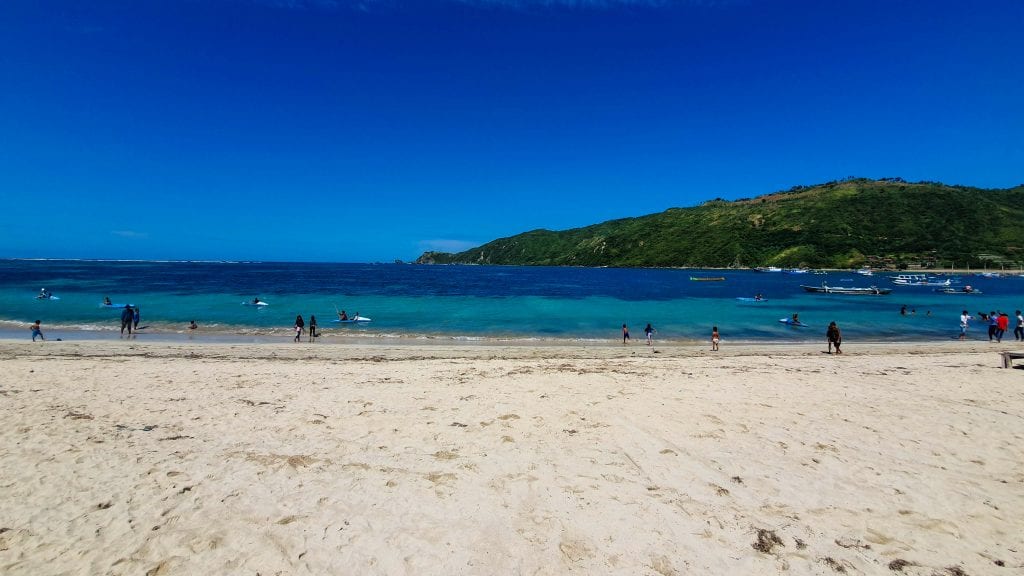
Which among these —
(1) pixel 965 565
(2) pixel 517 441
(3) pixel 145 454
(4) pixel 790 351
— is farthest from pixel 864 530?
(4) pixel 790 351

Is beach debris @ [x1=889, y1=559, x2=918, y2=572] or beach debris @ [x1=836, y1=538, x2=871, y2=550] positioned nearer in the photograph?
beach debris @ [x1=889, y1=559, x2=918, y2=572]

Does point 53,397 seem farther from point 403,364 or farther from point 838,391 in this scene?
point 838,391

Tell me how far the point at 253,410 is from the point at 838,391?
1432 centimetres

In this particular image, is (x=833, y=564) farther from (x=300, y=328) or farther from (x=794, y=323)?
(x=794, y=323)

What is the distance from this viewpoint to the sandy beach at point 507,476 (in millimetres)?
4965

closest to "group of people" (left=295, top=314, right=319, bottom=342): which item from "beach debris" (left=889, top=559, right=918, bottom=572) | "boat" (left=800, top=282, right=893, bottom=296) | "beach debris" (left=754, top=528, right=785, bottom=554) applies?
"beach debris" (left=754, top=528, right=785, bottom=554)

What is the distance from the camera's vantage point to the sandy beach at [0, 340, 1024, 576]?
195 inches

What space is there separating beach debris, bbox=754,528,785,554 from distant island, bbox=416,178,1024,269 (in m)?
168

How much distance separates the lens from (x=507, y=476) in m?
6.79

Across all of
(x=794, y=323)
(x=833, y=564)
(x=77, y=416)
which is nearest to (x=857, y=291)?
(x=794, y=323)

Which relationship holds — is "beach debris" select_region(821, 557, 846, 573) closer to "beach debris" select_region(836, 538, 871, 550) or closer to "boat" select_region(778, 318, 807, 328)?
"beach debris" select_region(836, 538, 871, 550)

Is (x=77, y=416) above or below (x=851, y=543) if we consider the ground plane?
above

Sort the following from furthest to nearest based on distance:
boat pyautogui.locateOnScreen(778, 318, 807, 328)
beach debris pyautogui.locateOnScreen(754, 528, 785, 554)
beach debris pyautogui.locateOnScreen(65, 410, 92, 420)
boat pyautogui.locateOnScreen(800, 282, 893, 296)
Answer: boat pyautogui.locateOnScreen(800, 282, 893, 296)
boat pyautogui.locateOnScreen(778, 318, 807, 328)
beach debris pyautogui.locateOnScreen(65, 410, 92, 420)
beach debris pyautogui.locateOnScreen(754, 528, 785, 554)

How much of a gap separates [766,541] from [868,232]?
605 ft
